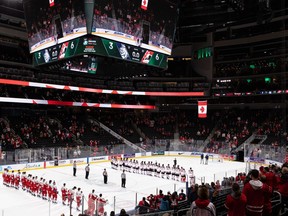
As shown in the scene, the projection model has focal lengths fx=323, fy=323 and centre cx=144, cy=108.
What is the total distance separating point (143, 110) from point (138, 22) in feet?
103

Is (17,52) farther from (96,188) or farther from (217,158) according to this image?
(217,158)

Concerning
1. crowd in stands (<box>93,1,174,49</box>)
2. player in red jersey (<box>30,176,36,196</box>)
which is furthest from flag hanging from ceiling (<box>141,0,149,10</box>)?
player in red jersey (<box>30,176,36,196</box>)

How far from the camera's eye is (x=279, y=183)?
22.2 feet

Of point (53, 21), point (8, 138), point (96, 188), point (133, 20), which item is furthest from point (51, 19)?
point (8, 138)

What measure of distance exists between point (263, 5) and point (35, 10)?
12.8 m

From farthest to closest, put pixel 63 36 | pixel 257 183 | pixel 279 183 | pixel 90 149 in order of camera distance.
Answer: pixel 90 149 < pixel 63 36 < pixel 279 183 < pixel 257 183

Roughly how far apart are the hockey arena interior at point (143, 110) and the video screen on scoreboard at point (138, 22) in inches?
2.0

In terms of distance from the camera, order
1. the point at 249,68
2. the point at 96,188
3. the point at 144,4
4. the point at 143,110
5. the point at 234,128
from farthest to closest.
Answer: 1. the point at 143,110
2. the point at 249,68
3. the point at 234,128
4. the point at 96,188
5. the point at 144,4

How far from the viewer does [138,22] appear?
49.4ft

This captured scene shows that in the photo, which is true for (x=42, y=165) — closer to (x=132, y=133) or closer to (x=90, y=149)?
(x=90, y=149)

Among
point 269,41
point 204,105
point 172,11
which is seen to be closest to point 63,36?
point 172,11

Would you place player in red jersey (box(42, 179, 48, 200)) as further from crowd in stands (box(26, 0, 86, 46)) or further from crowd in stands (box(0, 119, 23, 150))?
crowd in stands (box(0, 119, 23, 150))

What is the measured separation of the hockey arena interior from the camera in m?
13.6

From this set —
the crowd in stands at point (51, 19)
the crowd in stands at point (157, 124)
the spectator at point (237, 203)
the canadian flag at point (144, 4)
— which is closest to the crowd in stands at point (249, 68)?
the crowd in stands at point (157, 124)
